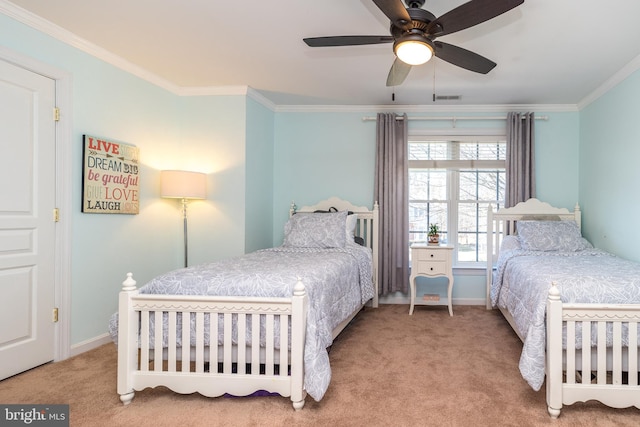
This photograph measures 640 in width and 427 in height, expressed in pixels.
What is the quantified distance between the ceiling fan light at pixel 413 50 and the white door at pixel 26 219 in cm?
233

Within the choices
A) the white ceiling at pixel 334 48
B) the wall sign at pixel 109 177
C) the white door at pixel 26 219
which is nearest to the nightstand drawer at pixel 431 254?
the white ceiling at pixel 334 48

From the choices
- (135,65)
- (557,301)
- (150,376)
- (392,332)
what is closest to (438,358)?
(392,332)

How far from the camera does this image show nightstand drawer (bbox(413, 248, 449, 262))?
4.21m

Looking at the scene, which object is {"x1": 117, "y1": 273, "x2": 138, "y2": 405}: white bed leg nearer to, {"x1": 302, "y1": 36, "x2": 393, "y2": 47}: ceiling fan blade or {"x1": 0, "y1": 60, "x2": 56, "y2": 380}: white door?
{"x1": 0, "y1": 60, "x2": 56, "y2": 380}: white door

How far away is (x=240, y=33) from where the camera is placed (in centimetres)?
286

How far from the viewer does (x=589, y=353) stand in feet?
6.70

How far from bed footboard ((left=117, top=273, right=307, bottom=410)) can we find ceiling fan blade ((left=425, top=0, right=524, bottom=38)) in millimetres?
1479

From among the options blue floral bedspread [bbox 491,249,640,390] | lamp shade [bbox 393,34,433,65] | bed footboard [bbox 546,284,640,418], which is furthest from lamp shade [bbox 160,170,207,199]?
bed footboard [bbox 546,284,640,418]

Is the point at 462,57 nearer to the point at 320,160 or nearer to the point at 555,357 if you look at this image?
the point at 555,357

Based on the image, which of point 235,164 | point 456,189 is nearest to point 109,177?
point 235,164

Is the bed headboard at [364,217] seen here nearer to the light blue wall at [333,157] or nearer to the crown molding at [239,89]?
the light blue wall at [333,157]

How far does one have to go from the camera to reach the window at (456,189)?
471 cm

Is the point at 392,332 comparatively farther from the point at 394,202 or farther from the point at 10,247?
the point at 10,247

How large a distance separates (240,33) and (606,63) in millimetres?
2914
